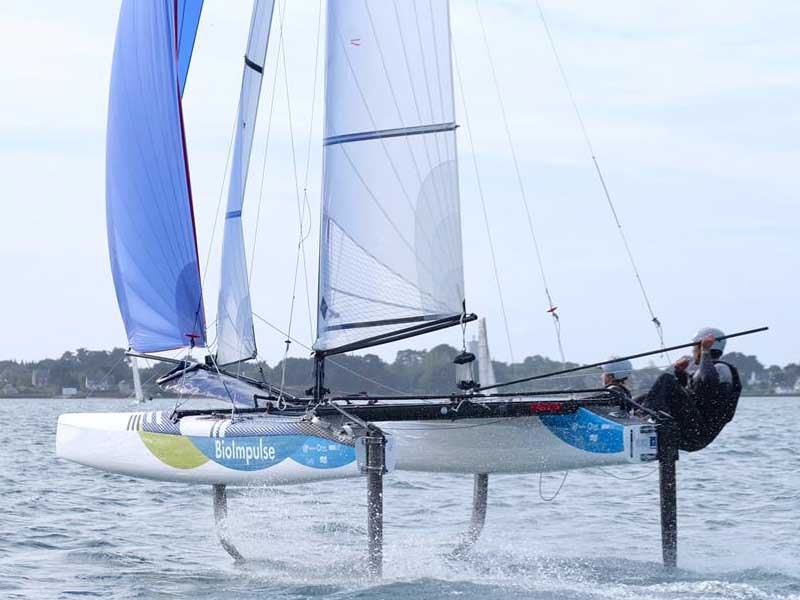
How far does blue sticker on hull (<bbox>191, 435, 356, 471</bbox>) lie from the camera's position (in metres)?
8.34

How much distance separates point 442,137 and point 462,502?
4982 millimetres

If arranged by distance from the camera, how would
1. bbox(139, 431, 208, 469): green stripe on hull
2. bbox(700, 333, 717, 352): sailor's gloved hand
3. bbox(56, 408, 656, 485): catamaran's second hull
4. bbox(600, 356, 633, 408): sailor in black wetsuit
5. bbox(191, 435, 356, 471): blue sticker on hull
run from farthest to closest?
bbox(600, 356, 633, 408): sailor in black wetsuit → bbox(139, 431, 208, 469): green stripe on hull → bbox(700, 333, 717, 352): sailor's gloved hand → bbox(56, 408, 656, 485): catamaran's second hull → bbox(191, 435, 356, 471): blue sticker on hull

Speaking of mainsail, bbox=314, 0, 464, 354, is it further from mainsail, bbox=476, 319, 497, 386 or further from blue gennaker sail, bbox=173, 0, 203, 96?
mainsail, bbox=476, 319, 497, 386

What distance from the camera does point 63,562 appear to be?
9.18m

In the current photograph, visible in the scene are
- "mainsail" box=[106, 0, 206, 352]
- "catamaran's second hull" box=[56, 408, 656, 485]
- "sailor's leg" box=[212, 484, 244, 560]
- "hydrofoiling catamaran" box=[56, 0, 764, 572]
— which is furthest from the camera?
"mainsail" box=[106, 0, 206, 352]

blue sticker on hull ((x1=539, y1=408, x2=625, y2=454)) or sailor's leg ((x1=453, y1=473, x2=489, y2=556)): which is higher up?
blue sticker on hull ((x1=539, y1=408, x2=625, y2=454))

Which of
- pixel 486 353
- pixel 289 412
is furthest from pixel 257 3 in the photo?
pixel 486 353

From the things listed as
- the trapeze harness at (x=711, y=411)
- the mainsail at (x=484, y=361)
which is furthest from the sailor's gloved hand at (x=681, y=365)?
the mainsail at (x=484, y=361)

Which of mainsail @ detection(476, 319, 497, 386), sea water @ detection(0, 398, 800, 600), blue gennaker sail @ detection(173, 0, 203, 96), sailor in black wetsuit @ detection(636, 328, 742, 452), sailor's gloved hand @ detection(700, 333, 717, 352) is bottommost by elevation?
sea water @ detection(0, 398, 800, 600)

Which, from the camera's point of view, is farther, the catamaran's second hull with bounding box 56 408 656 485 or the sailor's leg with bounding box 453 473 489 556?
the sailor's leg with bounding box 453 473 489 556

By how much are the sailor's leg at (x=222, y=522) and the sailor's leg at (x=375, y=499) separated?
1.80m

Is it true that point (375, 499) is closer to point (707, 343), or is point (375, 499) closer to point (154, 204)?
point (707, 343)

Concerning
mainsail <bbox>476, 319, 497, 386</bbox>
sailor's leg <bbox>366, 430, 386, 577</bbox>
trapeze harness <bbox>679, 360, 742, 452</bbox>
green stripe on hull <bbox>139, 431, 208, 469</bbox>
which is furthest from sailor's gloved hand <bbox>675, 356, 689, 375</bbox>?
mainsail <bbox>476, 319, 497, 386</bbox>

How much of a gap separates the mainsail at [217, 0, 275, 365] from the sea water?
151cm
